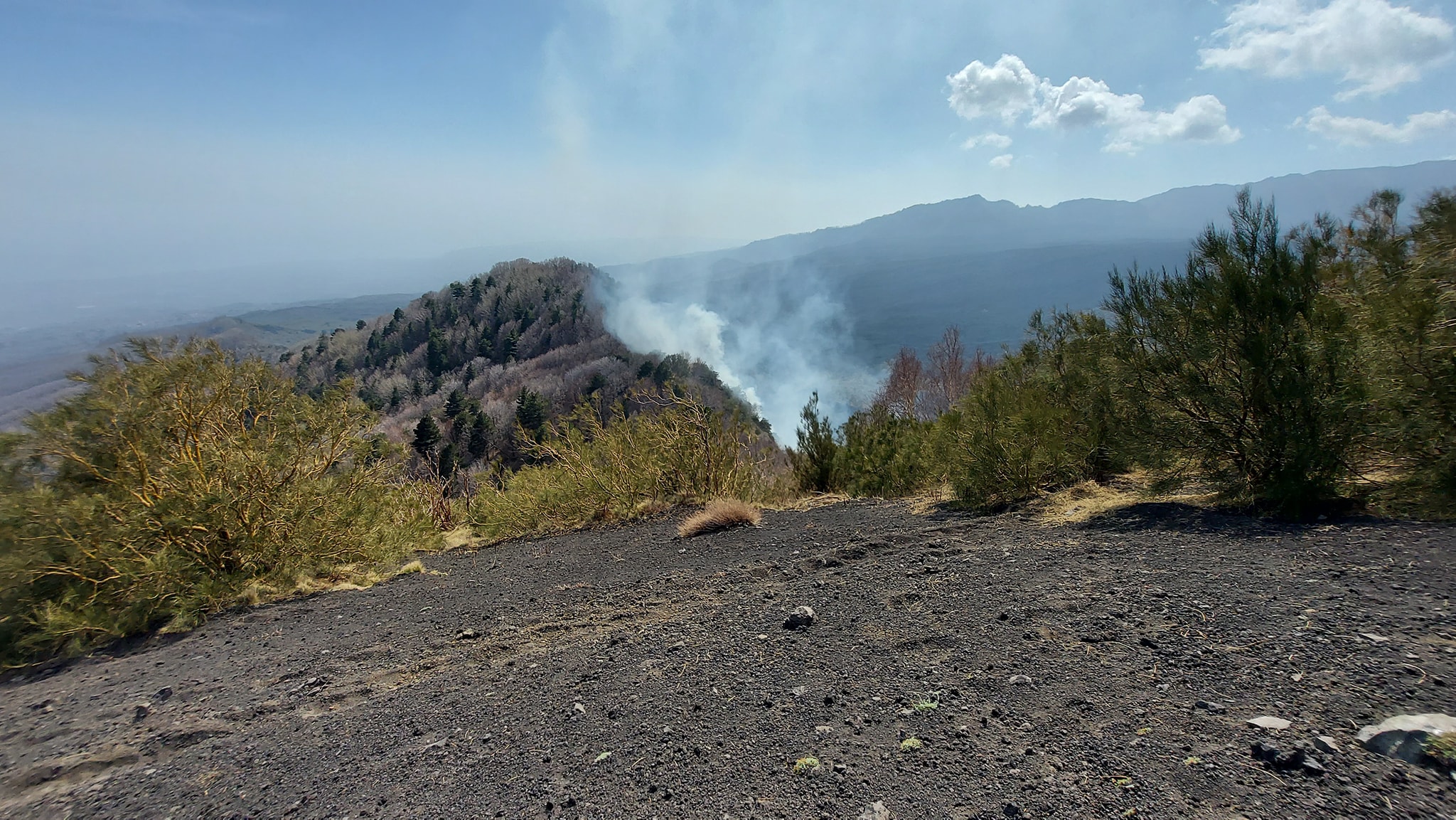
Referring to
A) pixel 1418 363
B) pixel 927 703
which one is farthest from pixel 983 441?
pixel 927 703

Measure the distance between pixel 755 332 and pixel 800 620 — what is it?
107669 mm

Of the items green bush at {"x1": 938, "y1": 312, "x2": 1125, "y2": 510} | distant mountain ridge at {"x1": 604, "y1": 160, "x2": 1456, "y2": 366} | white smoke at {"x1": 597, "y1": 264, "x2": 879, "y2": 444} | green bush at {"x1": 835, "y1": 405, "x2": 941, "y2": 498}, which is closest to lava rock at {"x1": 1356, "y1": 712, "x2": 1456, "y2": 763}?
green bush at {"x1": 938, "y1": 312, "x2": 1125, "y2": 510}

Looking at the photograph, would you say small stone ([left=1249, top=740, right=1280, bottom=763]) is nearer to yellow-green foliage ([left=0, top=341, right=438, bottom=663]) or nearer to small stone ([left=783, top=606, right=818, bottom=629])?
small stone ([left=783, top=606, right=818, bottom=629])

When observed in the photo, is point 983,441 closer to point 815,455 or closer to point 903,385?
point 815,455

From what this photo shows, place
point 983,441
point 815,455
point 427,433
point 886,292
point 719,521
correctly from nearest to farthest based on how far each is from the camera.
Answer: point 719,521 < point 983,441 < point 815,455 < point 427,433 < point 886,292

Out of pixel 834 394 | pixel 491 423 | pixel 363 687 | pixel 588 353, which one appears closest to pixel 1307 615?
pixel 363 687

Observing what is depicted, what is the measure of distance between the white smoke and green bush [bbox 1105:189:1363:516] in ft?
164

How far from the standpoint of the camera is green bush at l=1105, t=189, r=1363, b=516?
462 centimetres

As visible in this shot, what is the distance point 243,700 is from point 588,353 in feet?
201

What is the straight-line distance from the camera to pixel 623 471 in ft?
29.1

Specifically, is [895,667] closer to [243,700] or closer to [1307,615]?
[1307,615]

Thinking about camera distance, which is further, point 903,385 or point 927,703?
point 903,385

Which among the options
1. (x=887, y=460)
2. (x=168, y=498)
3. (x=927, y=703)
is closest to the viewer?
(x=927, y=703)

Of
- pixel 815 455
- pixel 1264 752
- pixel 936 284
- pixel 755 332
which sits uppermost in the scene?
pixel 936 284
